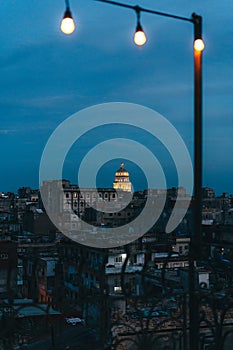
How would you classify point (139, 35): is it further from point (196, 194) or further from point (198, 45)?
point (196, 194)

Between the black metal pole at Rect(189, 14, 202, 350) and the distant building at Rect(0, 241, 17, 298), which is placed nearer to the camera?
the distant building at Rect(0, 241, 17, 298)

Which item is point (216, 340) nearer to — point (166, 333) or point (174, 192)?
point (166, 333)

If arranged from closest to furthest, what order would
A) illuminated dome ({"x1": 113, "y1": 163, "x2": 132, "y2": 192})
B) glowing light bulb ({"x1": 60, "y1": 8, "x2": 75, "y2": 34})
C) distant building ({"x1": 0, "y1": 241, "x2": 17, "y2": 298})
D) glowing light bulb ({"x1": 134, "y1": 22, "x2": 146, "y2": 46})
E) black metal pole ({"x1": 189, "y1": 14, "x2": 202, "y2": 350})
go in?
distant building ({"x1": 0, "y1": 241, "x2": 17, "y2": 298}) → black metal pole ({"x1": 189, "y1": 14, "x2": 202, "y2": 350}) → glowing light bulb ({"x1": 60, "y1": 8, "x2": 75, "y2": 34}) → glowing light bulb ({"x1": 134, "y1": 22, "x2": 146, "y2": 46}) → illuminated dome ({"x1": 113, "y1": 163, "x2": 132, "y2": 192})

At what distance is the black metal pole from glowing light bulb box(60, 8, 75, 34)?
3.88 ft

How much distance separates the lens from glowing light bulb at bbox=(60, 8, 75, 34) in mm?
5184

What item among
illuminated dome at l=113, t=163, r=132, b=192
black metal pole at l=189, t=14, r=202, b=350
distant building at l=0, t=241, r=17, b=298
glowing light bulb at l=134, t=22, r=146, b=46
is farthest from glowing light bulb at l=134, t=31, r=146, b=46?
illuminated dome at l=113, t=163, r=132, b=192

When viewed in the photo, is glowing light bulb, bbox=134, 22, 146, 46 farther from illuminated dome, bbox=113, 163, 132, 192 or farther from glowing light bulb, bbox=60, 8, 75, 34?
illuminated dome, bbox=113, 163, 132, 192

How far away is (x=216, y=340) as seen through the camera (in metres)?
4.63

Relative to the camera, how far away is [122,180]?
12600cm

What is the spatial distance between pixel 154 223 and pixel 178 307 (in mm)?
57431

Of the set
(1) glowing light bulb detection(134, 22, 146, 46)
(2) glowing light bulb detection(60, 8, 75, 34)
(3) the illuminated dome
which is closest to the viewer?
(2) glowing light bulb detection(60, 8, 75, 34)

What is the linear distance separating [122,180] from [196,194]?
397ft

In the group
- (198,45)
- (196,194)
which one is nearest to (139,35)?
(198,45)

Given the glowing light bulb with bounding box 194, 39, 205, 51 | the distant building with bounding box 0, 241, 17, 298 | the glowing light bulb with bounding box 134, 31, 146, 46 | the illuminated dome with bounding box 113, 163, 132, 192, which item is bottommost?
the distant building with bounding box 0, 241, 17, 298
